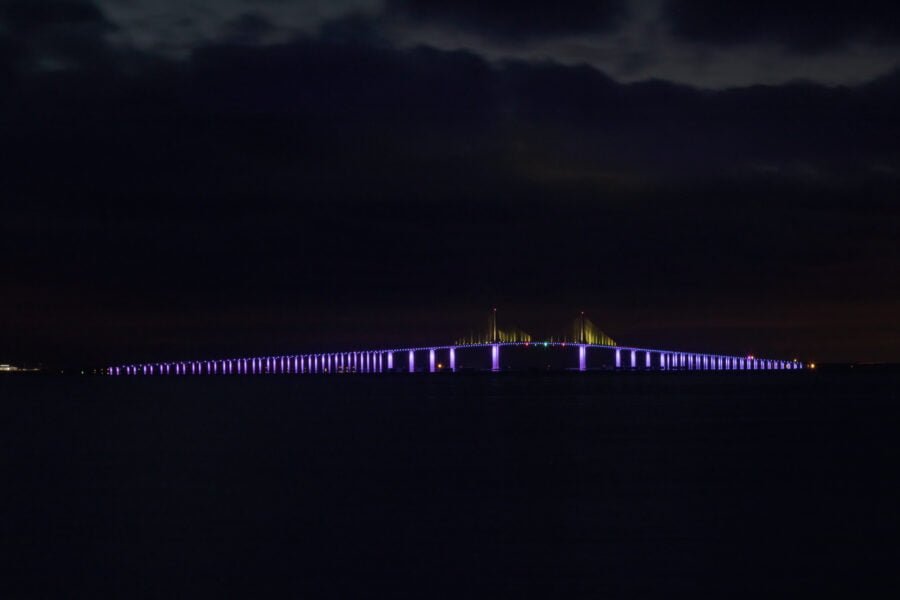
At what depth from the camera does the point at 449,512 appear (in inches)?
744

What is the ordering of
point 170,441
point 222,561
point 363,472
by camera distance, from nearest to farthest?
point 222,561
point 363,472
point 170,441

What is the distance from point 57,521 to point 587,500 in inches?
346

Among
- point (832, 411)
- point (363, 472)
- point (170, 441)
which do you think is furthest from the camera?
point (832, 411)

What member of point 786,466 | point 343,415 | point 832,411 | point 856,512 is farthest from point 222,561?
point 832,411

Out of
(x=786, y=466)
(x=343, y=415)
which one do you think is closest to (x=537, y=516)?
(x=786, y=466)

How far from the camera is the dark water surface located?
13.5m

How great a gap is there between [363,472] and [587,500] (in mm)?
6422

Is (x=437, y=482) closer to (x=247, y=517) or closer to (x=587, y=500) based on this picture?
(x=587, y=500)

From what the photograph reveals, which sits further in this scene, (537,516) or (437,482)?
(437,482)

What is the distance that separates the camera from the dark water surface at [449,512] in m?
13.5

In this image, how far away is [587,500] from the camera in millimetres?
20078

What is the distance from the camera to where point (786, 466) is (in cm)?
2647

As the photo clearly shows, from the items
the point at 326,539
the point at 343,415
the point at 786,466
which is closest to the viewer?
the point at 326,539

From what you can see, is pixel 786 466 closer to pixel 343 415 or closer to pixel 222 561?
pixel 222 561
